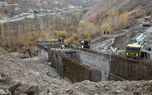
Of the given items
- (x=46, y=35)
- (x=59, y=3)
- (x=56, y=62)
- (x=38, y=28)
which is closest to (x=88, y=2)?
(x=59, y=3)

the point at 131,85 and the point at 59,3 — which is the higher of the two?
the point at 59,3

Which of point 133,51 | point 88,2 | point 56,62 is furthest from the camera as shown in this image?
point 88,2

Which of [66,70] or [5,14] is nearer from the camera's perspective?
[66,70]

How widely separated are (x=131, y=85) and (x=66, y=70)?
→ 5.79m

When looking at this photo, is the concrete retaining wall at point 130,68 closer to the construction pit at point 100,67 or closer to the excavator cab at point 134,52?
the construction pit at point 100,67

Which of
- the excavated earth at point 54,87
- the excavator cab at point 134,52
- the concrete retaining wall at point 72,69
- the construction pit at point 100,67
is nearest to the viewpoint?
the excavated earth at point 54,87

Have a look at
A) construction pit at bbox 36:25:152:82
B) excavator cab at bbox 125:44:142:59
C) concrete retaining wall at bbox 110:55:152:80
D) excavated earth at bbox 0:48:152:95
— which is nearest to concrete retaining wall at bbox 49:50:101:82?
construction pit at bbox 36:25:152:82

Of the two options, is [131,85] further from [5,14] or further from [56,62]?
[5,14]

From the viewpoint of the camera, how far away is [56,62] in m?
11.8

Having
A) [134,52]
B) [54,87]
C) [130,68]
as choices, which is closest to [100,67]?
[130,68]

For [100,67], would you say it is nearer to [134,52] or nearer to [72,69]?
[72,69]

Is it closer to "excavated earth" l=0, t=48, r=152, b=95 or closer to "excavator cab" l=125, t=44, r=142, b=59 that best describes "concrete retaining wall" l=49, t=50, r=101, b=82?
"excavator cab" l=125, t=44, r=142, b=59

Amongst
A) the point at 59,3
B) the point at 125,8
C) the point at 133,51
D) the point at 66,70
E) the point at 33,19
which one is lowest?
the point at 66,70

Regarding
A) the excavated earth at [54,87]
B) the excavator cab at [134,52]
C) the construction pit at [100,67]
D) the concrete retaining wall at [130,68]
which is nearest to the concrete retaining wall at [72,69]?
the construction pit at [100,67]
